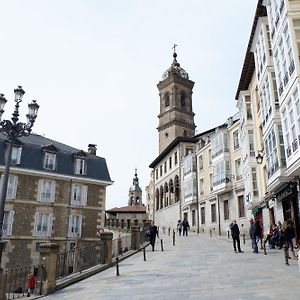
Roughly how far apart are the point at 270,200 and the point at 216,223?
51.9 feet

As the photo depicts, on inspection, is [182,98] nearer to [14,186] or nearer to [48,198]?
[48,198]

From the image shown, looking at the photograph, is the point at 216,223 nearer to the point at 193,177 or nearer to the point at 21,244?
the point at 193,177

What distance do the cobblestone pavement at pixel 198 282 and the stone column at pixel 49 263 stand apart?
1.07 ft

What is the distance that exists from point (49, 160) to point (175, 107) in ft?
120

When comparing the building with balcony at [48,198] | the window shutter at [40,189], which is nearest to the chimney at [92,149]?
the building with balcony at [48,198]

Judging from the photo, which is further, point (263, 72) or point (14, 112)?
point (263, 72)

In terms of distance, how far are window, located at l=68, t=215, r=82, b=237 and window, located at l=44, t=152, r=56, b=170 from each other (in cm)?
475

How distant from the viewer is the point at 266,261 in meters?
13.5

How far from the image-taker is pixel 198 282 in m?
9.90

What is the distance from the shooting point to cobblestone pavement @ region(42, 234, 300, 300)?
830 centimetres

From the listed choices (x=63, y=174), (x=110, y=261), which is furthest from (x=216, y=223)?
(x=110, y=261)

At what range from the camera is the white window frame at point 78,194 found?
2953 cm

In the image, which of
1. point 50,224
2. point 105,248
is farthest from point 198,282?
point 50,224

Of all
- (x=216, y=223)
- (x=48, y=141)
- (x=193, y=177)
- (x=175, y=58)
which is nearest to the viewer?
(x=48, y=141)
